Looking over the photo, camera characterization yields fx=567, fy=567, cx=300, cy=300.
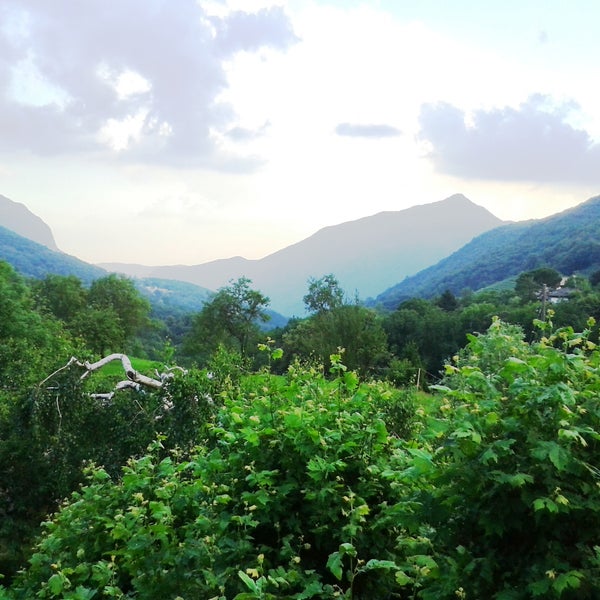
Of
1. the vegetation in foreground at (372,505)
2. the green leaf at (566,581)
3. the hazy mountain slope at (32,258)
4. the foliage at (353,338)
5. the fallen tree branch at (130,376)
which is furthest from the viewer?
the hazy mountain slope at (32,258)

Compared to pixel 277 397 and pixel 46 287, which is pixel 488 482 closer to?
pixel 277 397

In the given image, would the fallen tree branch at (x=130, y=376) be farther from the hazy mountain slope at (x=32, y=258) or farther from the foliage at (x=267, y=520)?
the hazy mountain slope at (x=32, y=258)

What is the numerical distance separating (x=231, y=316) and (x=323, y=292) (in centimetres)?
1206

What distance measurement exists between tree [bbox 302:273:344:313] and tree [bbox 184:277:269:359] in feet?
32.9

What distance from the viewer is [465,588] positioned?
3.22 m

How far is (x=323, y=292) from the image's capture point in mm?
54531

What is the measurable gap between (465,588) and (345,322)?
2930 cm

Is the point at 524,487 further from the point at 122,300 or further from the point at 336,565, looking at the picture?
the point at 122,300

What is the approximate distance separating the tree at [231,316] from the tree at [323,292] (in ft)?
32.9

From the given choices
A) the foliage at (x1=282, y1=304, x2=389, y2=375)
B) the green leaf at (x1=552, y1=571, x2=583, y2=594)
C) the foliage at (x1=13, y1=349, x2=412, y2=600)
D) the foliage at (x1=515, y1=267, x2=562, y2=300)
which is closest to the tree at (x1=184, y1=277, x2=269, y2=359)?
the foliage at (x1=282, y1=304, x2=389, y2=375)

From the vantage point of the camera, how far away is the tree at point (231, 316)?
147 ft

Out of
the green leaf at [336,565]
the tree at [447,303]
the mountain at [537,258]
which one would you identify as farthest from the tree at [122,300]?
the mountain at [537,258]

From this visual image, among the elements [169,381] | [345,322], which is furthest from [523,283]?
[169,381]

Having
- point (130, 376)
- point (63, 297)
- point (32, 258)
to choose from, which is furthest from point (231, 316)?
point (32, 258)
